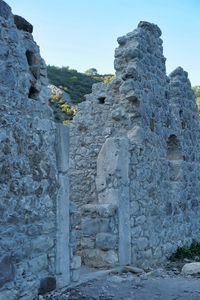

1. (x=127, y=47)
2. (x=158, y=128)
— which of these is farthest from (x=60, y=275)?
(x=127, y=47)

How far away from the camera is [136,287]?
4.86 metres

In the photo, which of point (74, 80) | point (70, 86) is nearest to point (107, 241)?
point (70, 86)

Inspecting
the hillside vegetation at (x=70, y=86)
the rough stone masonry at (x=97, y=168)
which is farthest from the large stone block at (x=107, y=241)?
the hillside vegetation at (x=70, y=86)

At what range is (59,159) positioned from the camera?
4.37 meters

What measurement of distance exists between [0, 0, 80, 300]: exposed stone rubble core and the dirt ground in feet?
0.72

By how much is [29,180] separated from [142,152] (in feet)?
10.4

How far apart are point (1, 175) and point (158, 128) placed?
179 inches

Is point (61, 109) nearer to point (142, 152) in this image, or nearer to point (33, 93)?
point (142, 152)

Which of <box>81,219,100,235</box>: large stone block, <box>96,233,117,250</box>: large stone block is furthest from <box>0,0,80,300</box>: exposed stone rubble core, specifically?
<box>81,219,100,235</box>: large stone block

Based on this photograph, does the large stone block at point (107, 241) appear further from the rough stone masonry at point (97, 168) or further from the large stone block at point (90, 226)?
the large stone block at point (90, 226)

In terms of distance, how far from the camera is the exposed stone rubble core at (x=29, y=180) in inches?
141

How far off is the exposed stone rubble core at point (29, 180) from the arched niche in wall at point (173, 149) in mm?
4501

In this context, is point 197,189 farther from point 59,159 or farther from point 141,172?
point 59,159

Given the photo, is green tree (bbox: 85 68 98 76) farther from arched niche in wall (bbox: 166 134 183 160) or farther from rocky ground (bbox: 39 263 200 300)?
rocky ground (bbox: 39 263 200 300)
